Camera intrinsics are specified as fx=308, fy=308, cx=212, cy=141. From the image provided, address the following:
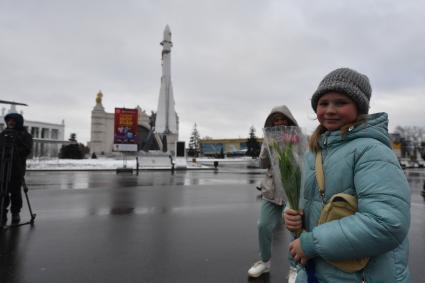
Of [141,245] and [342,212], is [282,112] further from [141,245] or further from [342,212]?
[141,245]

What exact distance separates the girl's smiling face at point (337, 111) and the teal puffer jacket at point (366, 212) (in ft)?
0.18

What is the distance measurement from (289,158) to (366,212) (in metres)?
0.43

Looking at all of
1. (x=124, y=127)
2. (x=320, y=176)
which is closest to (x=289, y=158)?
(x=320, y=176)

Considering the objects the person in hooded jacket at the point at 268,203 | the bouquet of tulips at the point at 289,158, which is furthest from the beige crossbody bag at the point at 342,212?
the person in hooded jacket at the point at 268,203

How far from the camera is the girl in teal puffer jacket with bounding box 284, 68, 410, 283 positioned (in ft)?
4.20

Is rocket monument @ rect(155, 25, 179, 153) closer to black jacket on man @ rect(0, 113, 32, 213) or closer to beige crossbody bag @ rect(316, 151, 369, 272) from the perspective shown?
black jacket on man @ rect(0, 113, 32, 213)

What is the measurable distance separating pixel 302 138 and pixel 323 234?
515 millimetres

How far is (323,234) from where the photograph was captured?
1368mm

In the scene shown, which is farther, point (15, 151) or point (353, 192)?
point (15, 151)

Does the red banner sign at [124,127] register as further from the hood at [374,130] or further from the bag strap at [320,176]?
the hood at [374,130]

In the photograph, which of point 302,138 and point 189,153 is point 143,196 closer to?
point 302,138

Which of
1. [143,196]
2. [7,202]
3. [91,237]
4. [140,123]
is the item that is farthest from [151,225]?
[140,123]

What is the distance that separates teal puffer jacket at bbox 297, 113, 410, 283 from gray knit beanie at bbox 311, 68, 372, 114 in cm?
10

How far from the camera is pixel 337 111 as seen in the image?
156 cm
